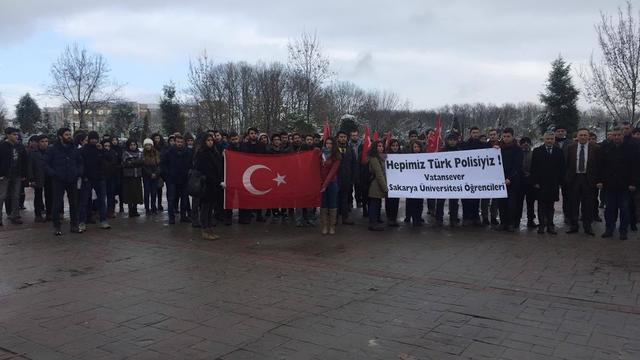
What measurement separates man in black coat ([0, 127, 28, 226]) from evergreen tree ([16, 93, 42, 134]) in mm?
72327

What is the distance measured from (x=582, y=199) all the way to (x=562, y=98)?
36710 mm

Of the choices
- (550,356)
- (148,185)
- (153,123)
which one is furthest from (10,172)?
(153,123)

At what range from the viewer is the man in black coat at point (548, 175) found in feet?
33.8

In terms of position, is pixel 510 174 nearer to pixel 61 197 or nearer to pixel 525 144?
pixel 525 144

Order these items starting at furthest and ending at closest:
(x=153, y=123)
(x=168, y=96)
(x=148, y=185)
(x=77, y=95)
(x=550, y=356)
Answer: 1. (x=153, y=123)
2. (x=168, y=96)
3. (x=77, y=95)
4. (x=148, y=185)
5. (x=550, y=356)

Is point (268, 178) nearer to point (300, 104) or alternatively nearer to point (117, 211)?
point (117, 211)

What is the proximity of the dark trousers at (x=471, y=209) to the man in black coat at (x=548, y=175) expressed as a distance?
1.31m

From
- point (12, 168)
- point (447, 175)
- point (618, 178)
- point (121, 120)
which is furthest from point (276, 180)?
point (121, 120)

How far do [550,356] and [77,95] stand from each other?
40.3m

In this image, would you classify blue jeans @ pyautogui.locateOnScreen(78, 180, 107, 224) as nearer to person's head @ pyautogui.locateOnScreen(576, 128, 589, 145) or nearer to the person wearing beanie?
the person wearing beanie

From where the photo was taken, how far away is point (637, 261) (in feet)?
26.7

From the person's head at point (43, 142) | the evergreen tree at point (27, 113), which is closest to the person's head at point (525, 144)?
the person's head at point (43, 142)

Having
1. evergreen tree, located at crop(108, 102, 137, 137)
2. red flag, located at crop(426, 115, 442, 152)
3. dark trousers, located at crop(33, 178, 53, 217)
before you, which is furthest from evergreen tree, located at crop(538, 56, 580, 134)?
evergreen tree, located at crop(108, 102, 137, 137)

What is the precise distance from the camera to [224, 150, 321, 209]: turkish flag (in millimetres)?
11227
